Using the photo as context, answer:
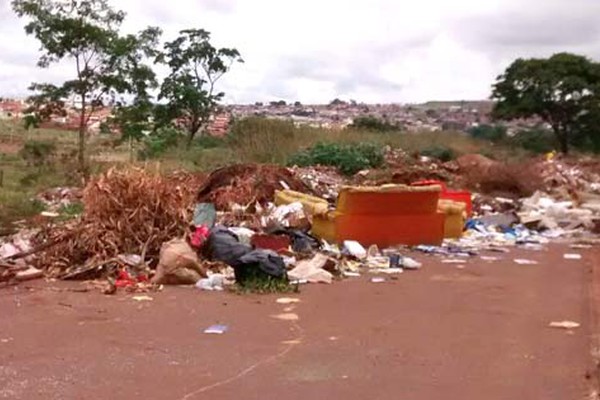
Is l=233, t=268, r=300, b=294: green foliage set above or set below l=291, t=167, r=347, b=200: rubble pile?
below

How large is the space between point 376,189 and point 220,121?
15.0 m

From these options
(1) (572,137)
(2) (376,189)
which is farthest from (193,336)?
(1) (572,137)

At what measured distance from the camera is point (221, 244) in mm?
9047

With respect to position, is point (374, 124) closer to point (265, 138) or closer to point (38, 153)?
point (265, 138)

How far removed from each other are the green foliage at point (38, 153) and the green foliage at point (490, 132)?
66.7 ft

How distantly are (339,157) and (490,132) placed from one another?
21107 millimetres

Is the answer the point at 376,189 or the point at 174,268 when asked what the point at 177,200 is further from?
the point at 376,189

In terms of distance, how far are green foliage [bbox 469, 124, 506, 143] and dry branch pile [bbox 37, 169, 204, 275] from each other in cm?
2883

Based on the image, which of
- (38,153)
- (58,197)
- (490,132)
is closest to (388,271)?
(58,197)

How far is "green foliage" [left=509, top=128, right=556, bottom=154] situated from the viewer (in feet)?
120

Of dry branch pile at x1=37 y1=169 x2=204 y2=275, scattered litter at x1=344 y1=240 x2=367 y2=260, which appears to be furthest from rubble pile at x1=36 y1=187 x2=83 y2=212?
scattered litter at x1=344 y1=240 x2=367 y2=260

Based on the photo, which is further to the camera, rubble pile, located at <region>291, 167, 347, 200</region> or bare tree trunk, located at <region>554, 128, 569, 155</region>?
bare tree trunk, located at <region>554, 128, 569, 155</region>

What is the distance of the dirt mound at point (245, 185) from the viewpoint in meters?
13.0

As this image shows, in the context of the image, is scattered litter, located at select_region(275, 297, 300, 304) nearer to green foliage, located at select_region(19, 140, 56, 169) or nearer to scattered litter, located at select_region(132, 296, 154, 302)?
scattered litter, located at select_region(132, 296, 154, 302)
